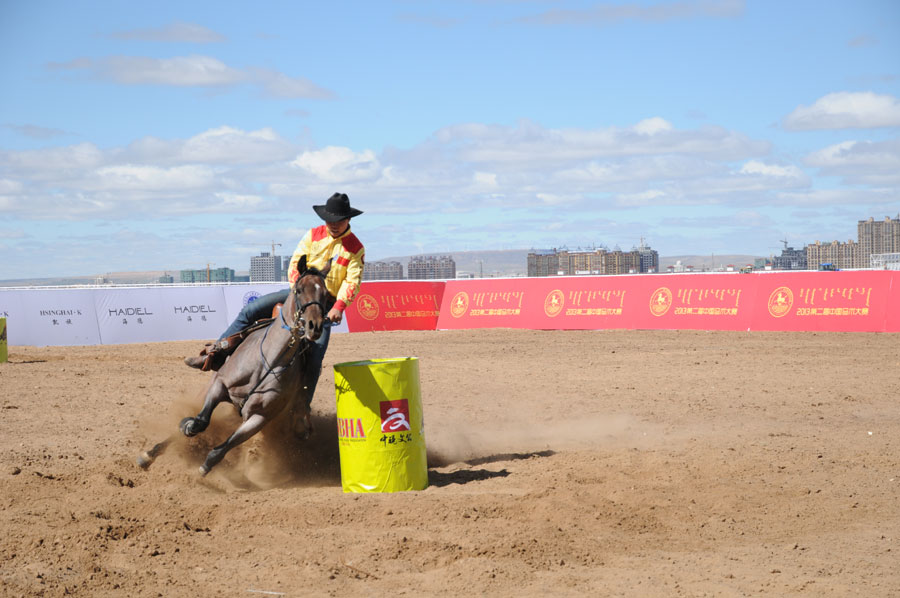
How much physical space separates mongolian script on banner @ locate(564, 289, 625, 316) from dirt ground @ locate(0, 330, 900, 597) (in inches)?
440

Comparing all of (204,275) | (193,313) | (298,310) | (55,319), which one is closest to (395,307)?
(193,313)

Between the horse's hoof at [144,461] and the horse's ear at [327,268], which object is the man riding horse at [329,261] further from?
the horse's hoof at [144,461]

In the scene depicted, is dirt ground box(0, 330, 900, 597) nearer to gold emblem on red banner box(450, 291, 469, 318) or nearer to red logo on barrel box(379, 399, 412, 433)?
red logo on barrel box(379, 399, 412, 433)

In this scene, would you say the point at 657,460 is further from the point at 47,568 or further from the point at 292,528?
the point at 47,568

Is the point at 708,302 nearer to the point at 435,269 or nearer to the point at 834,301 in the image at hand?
the point at 834,301

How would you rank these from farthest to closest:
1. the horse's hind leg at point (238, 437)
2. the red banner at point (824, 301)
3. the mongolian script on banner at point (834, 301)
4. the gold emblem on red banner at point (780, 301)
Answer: the gold emblem on red banner at point (780, 301) < the mongolian script on banner at point (834, 301) < the red banner at point (824, 301) < the horse's hind leg at point (238, 437)

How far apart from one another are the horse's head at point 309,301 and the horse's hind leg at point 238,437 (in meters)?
0.98

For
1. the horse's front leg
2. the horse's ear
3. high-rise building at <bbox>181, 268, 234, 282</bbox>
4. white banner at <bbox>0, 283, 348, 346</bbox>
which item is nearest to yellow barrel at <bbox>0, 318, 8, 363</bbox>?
white banner at <bbox>0, 283, 348, 346</bbox>

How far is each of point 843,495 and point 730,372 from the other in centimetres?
838

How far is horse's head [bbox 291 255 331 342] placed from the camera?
277 inches

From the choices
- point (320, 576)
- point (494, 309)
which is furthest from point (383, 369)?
point (494, 309)

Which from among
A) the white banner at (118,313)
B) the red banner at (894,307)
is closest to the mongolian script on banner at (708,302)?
the red banner at (894,307)

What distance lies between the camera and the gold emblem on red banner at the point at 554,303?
2611 centimetres

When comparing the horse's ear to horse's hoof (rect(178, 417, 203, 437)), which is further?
horse's hoof (rect(178, 417, 203, 437))
